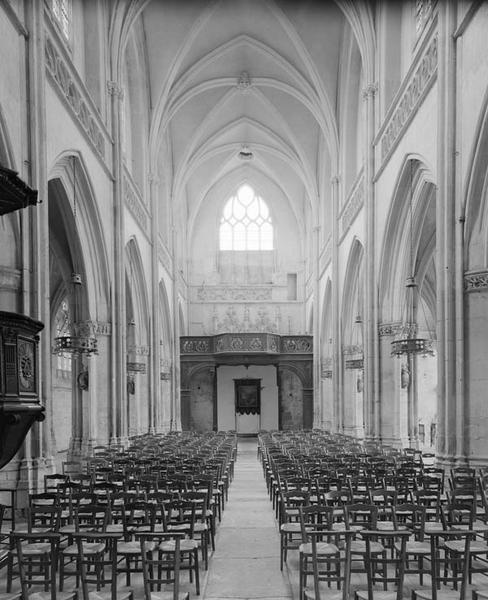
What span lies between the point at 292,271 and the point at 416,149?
2794 centimetres

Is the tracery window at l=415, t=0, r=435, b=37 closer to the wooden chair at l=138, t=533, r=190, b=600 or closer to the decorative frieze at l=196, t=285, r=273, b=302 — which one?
the wooden chair at l=138, t=533, r=190, b=600

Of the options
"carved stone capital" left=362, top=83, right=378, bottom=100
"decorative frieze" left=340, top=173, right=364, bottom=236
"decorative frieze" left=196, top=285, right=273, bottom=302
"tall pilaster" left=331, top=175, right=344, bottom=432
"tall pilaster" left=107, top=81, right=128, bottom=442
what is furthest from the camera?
"decorative frieze" left=196, top=285, right=273, bottom=302

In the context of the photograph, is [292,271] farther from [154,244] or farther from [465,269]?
[465,269]

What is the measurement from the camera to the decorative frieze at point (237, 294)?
44.5 m

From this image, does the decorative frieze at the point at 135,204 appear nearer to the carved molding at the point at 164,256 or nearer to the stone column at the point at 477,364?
the carved molding at the point at 164,256

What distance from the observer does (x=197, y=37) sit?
94.0 ft

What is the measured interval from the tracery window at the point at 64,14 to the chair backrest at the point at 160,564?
14.3 metres

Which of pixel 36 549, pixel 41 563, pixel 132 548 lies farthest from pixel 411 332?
pixel 41 563

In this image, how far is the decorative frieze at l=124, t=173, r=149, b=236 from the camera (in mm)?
24891

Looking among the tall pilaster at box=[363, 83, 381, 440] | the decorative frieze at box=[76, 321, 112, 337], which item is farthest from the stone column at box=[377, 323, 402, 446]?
the decorative frieze at box=[76, 321, 112, 337]

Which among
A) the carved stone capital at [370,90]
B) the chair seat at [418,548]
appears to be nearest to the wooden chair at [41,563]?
the chair seat at [418,548]

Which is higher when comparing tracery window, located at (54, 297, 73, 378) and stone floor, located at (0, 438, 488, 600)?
tracery window, located at (54, 297, 73, 378)

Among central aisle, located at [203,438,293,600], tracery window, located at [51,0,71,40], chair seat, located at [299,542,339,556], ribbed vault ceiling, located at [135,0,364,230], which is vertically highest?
ribbed vault ceiling, located at [135,0,364,230]

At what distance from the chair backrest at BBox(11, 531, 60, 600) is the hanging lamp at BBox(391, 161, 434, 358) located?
1087 cm
